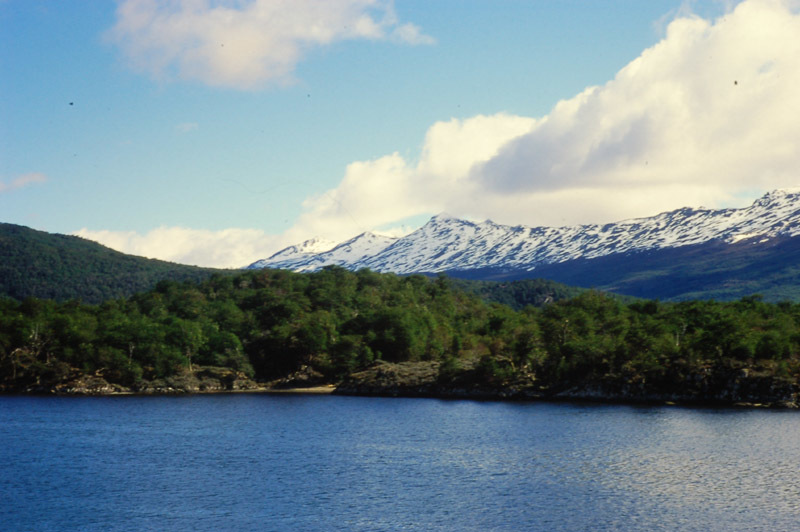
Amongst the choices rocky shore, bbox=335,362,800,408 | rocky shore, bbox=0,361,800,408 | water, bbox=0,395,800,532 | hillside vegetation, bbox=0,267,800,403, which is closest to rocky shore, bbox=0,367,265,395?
rocky shore, bbox=0,361,800,408

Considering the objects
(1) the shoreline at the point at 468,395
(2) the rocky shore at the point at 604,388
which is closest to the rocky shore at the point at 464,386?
(2) the rocky shore at the point at 604,388

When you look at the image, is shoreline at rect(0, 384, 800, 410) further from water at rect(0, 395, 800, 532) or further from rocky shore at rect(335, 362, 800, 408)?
water at rect(0, 395, 800, 532)

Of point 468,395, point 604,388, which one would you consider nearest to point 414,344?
point 468,395

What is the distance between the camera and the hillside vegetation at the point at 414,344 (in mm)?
118750

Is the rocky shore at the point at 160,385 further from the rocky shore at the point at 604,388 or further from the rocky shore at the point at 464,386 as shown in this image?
the rocky shore at the point at 604,388

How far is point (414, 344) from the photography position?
152875 millimetres

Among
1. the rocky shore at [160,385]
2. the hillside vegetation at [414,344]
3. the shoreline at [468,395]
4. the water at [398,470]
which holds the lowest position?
the water at [398,470]

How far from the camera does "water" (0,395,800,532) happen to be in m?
50.4

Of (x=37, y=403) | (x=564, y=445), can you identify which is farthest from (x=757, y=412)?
(x=37, y=403)

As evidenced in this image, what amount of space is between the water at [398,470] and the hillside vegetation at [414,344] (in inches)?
615

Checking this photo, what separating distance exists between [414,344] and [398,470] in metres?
86.8

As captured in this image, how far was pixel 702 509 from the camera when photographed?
52.3m

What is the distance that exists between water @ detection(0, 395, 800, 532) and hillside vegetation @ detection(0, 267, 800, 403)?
15631mm

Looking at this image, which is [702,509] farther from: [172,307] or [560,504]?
[172,307]
